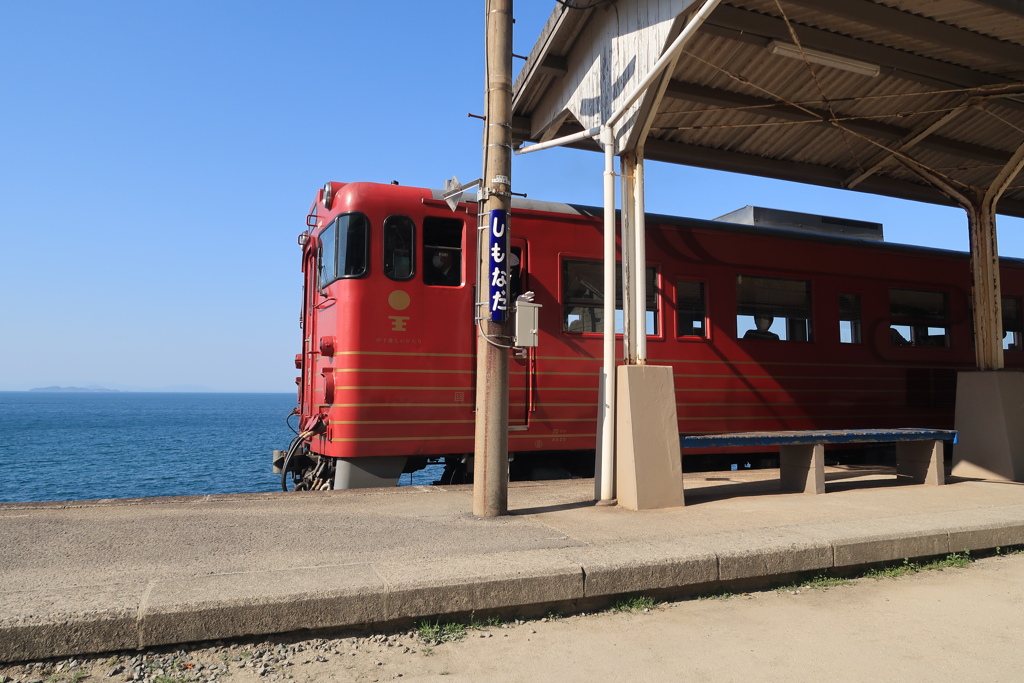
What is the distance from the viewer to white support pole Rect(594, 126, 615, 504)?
651cm

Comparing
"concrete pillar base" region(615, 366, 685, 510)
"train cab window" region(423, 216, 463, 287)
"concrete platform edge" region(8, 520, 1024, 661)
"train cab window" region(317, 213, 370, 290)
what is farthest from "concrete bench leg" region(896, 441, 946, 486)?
"train cab window" region(317, 213, 370, 290)

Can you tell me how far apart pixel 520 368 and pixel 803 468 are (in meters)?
3.12

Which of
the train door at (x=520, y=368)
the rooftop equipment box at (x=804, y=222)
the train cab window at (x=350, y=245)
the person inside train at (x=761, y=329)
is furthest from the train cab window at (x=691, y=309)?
the train cab window at (x=350, y=245)

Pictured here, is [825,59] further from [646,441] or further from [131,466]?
[131,466]

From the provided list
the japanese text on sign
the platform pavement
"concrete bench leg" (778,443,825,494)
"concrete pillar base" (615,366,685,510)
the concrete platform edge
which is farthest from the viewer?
"concrete bench leg" (778,443,825,494)

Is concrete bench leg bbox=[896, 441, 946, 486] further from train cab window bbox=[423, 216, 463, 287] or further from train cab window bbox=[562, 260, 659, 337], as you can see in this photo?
train cab window bbox=[423, 216, 463, 287]

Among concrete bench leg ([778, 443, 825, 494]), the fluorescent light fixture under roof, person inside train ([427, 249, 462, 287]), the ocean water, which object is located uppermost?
the fluorescent light fixture under roof

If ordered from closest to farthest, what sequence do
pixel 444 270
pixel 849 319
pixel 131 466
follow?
pixel 444 270
pixel 849 319
pixel 131 466

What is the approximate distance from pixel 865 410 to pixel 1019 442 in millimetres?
2034

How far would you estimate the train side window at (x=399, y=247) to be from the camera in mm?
7535

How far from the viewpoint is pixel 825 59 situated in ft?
Answer: 24.7

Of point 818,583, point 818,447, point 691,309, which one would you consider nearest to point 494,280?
point 818,583

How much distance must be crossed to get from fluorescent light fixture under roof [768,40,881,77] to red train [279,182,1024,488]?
7.58ft

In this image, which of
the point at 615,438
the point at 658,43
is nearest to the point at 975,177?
the point at 658,43
